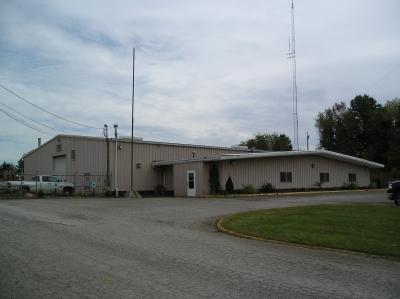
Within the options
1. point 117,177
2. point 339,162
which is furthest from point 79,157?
point 339,162

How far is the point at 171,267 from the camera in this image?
8648mm

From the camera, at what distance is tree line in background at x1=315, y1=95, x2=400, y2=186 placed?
70.1 meters

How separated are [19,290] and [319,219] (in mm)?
11272

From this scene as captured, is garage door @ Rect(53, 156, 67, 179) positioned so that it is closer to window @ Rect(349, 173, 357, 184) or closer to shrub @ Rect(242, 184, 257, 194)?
shrub @ Rect(242, 184, 257, 194)

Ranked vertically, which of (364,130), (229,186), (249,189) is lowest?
(249,189)

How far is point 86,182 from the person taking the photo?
4053 centimetres

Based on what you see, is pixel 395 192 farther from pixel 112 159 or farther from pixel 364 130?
pixel 364 130

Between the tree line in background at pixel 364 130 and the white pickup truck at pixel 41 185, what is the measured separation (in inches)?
1779

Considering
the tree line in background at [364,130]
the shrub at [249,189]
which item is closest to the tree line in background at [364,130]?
the tree line in background at [364,130]

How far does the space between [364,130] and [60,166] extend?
168ft

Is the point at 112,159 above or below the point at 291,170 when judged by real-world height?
above

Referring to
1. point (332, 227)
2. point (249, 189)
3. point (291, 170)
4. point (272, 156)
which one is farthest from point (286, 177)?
point (332, 227)

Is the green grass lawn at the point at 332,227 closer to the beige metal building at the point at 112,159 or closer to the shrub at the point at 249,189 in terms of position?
the shrub at the point at 249,189

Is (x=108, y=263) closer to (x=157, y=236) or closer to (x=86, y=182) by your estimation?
(x=157, y=236)
